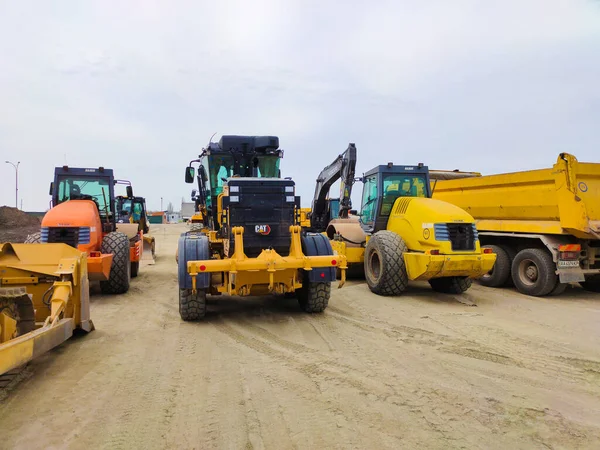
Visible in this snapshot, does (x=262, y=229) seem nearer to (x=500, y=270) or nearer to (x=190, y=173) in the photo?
(x=190, y=173)

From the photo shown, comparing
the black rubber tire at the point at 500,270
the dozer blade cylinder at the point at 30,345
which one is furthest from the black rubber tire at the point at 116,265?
the black rubber tire at the point at 500,270

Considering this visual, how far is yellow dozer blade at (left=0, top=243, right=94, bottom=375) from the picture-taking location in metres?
→ 4.20

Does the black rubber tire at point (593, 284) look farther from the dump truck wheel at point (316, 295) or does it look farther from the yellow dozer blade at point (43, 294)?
the yellow dozer blade at point (43, 294)

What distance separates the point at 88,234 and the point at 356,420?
6574mm

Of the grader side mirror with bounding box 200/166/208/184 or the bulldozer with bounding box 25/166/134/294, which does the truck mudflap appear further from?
the bulldozer with bounding box 25/166/134/294

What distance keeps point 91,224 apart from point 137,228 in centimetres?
315

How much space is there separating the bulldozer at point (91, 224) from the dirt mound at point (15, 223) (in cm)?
1609

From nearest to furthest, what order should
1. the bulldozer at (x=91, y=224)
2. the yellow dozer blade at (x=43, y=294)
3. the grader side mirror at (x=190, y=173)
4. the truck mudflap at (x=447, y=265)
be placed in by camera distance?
the yellow dozer blade at (x=43, y=294), the truck mudflap at (x=447, y=265), the bulldozer at (x=91, y=224), the grader side mirror at (x=190, y=173)

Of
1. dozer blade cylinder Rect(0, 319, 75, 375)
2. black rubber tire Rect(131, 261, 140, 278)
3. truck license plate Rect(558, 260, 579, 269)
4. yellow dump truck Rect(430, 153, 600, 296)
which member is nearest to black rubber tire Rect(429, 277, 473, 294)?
yellow dump truck Rect(430, 153, 600, 296)

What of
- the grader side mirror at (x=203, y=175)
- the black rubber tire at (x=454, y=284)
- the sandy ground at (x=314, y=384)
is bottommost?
the sandy ground at (x=314, y=384)

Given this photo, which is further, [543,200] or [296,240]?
[543,200]

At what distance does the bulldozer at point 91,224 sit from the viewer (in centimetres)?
784

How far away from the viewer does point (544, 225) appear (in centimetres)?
864

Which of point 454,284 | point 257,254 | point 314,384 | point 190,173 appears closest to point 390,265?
point 454,284
